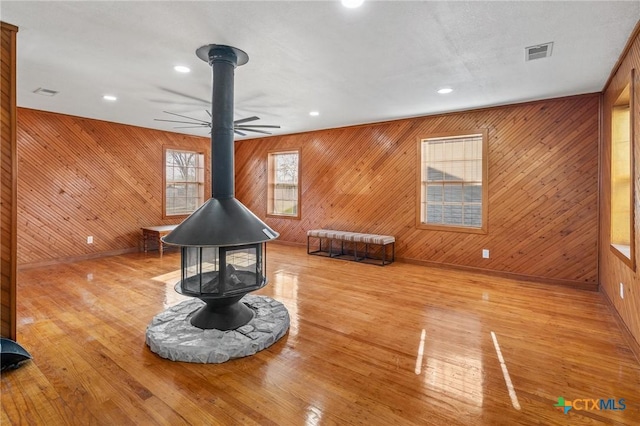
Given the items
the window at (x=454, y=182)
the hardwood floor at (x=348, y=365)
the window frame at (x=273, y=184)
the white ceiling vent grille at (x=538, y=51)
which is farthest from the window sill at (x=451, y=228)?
the window frame at (x=273, y=184)

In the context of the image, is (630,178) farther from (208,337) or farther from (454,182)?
(208,337)

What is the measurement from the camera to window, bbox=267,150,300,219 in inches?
292

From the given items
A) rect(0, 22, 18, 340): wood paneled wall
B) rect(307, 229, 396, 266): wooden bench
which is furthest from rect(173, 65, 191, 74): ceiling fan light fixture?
rect(307, 229, 396, 266): wooden bench

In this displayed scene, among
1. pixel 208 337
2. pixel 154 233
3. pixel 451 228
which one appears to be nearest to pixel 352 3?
pixel 208 337

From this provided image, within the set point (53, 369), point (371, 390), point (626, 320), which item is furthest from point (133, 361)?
point (626, 320)

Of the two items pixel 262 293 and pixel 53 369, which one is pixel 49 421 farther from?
pixel 262 293

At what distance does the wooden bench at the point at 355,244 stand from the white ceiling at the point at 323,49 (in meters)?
2.26

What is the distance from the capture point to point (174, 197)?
7.29 meters

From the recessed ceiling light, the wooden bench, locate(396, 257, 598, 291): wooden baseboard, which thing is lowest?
locate(396, 257, 598, 291): wooden baseboard

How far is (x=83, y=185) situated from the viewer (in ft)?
18.9

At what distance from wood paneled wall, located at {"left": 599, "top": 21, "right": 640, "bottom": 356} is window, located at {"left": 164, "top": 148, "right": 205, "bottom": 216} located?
737 cm

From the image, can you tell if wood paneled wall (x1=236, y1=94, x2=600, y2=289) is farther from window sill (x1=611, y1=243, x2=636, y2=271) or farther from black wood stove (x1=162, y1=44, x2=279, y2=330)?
black wood stove (x1=162, y1=44, x2=279, y2=330)

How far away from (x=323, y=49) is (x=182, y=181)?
18.4 feet

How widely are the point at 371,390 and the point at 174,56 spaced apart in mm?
3291
